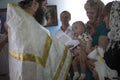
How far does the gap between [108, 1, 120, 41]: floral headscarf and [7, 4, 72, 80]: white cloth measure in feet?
1.45

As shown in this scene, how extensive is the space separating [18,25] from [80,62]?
0.54 metres

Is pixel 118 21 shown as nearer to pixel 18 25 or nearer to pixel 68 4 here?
pixel 18 25

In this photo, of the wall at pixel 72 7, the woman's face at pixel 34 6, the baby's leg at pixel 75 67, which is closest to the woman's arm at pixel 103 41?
the baby's leg at pixel 75 67

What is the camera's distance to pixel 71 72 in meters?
1.97

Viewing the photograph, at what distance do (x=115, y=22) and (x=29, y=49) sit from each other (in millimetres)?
590

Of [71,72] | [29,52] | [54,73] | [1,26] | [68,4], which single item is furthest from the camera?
[68,4]

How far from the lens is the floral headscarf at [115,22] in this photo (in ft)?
4.97

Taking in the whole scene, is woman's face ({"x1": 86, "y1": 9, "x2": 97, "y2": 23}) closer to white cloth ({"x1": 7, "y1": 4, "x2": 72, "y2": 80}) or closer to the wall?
white cloth ({"x1": 7, "y1": 4, "x2": 72, "y2": 80})

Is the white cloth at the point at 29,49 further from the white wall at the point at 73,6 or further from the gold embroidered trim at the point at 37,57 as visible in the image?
the white wall at the point at 73,6

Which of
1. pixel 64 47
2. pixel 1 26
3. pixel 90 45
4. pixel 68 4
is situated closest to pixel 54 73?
pixel 64 47

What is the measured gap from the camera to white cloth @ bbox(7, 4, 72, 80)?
1668 millimetres

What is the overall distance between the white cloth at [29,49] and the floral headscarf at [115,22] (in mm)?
442

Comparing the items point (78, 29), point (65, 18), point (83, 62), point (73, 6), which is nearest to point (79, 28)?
point (78, 29)

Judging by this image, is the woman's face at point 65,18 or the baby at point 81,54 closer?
the baby at point 81,54
